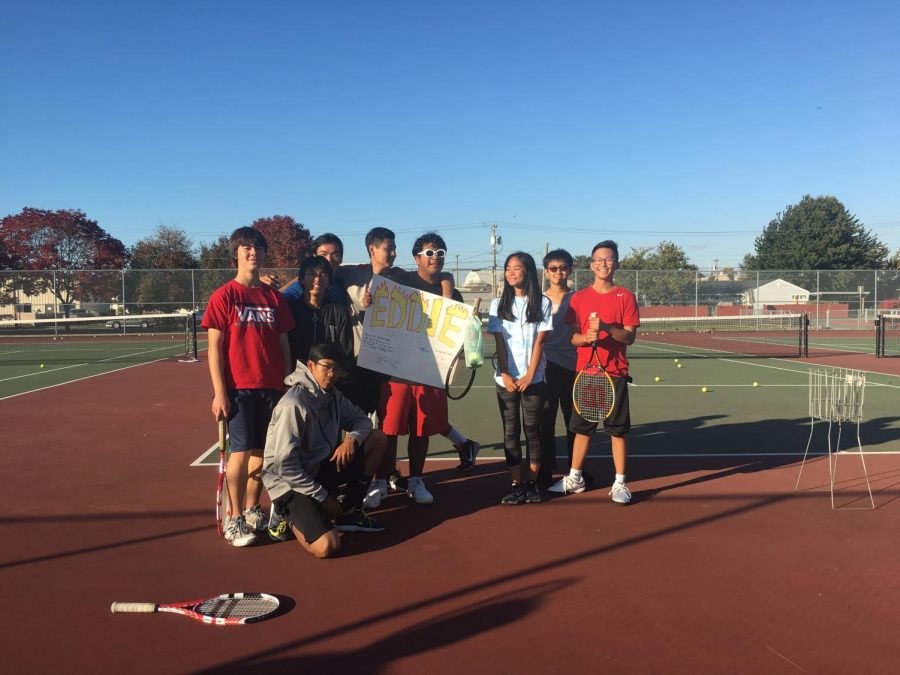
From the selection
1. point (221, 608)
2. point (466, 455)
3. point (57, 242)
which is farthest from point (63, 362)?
point (57, 242)

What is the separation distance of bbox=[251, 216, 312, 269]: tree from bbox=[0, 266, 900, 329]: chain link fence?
12472 mm

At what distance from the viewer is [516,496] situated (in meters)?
5.36

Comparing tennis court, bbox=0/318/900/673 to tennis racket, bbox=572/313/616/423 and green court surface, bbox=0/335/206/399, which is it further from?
green court surface, bbox=0/335/206/399

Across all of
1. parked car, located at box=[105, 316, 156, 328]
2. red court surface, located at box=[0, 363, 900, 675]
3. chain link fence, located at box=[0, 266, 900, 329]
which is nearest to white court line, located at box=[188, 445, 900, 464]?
red court surface, located at box=[0, 363, 900, 675]

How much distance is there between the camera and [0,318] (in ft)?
94.4

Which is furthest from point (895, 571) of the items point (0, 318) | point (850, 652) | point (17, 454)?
point (0, 318)

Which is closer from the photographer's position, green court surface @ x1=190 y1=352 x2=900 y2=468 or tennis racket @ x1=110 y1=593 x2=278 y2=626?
tennis racket @ x1=110 y1=593 x2=278 y2=626

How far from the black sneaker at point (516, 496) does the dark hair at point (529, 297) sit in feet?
4.24

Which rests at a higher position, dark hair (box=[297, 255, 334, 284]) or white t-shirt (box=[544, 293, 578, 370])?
dark hair (box=[297, 255, 334, 284])

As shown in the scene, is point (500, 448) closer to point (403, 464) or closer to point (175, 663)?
point (403, 464)

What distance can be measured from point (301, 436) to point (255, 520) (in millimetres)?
697

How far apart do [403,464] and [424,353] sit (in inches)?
73.0

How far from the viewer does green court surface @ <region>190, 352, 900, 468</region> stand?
23.9 ft

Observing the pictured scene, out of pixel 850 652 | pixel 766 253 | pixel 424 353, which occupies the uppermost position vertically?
pixel 766 253
